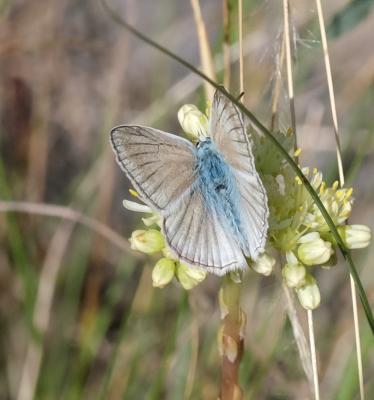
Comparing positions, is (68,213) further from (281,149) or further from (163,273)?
(281,149)

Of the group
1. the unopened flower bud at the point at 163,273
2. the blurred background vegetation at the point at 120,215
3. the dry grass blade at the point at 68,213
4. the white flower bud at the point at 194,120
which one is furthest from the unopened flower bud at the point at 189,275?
the dry grass blade at the point at 68,213

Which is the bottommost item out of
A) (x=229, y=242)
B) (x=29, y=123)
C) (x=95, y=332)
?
(x=95, y=332)

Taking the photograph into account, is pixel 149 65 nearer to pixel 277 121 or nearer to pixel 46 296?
pixel 46 296

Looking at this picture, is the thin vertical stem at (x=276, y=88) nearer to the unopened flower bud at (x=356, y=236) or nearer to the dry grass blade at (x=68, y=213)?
the unopened flower bud at (x=356, y=236)

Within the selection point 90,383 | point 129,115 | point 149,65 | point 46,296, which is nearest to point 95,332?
point 46,296

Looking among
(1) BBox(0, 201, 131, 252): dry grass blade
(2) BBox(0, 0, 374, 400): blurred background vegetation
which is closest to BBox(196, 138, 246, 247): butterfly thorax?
(2) BBox(0, 0, 374, 400): blurred background vegetation

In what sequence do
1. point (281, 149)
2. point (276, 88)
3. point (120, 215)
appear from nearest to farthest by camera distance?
point (281, 149) → point (276, 88) → point (120, 215)

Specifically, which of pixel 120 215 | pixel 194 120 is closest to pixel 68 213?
pixel 194 120
